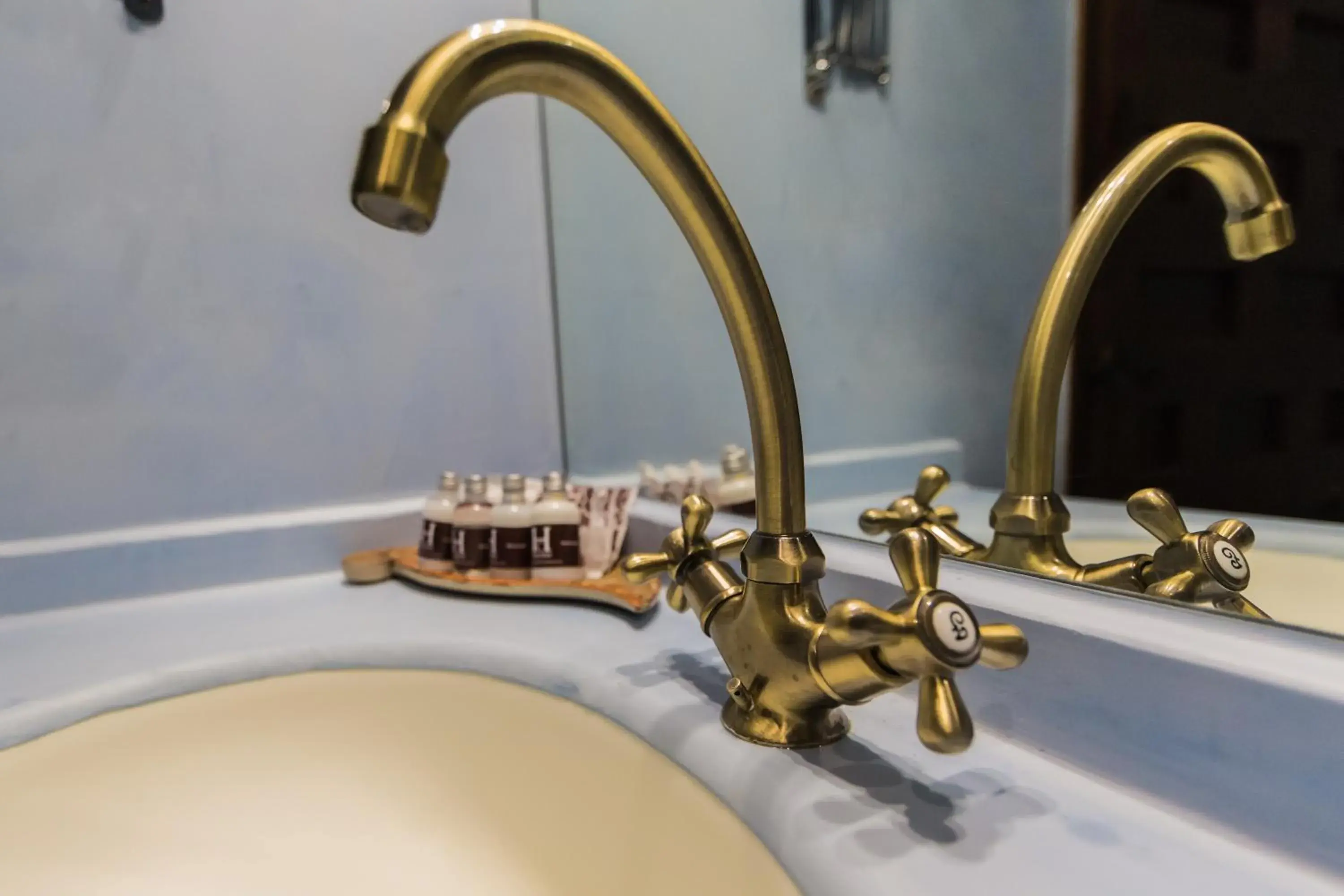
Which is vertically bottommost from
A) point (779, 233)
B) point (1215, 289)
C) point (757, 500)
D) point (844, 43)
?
point (757, 500)

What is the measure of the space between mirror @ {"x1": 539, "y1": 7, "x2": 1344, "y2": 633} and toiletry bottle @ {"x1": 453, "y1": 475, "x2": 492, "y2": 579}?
0.19m

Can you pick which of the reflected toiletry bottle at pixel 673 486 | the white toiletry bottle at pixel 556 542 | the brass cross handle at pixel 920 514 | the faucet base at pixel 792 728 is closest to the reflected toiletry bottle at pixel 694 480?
the reflected toiletry bottle at pixel 673 486

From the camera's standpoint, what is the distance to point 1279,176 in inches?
19.1

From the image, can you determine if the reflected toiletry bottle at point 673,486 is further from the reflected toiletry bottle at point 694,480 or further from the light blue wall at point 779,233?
the light blue wall at point 779,233

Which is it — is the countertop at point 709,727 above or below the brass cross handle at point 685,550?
below

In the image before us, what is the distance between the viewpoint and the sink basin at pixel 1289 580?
355mm

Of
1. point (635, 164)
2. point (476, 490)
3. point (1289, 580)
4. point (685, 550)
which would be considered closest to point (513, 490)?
point (476, 490)

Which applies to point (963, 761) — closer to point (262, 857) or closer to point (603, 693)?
point (603, 693)

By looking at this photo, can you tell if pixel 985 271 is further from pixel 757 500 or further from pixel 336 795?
pixel 336 795

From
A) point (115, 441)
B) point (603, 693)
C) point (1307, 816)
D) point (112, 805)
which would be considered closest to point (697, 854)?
point (603, 693)

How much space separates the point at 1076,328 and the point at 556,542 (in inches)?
16.0

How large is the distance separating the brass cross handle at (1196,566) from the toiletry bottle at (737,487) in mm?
367

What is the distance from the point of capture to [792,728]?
383 millimetres

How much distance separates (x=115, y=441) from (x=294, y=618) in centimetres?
22
